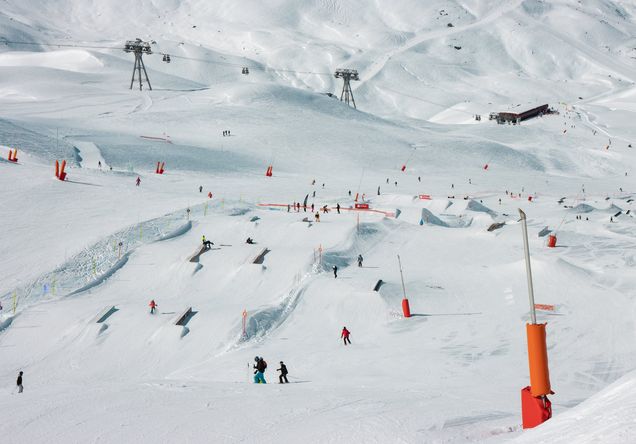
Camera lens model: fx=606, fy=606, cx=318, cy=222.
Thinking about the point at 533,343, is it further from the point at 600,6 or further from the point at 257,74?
the point at 600,6

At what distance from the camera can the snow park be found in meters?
8.84

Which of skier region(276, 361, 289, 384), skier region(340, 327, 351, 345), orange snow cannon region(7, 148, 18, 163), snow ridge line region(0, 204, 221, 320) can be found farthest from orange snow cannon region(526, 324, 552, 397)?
orange snow cannon region(7, 148, 18, 163)

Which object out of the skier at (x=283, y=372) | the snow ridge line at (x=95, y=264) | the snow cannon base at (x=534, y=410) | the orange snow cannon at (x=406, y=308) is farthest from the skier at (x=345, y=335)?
the snow cannon base at (x=534, y=410)

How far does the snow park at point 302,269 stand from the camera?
8.84 metres

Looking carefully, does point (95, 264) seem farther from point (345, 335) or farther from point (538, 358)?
point (538, 358)

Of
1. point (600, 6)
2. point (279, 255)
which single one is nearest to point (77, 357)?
point (279, 255)

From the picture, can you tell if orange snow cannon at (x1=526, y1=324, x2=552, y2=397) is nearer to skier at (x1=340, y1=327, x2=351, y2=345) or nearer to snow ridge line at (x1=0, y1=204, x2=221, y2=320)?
skier at (x1=340, y1=327, x2=351, y2=345)

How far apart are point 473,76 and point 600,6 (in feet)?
257

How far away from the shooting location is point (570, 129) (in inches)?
3671

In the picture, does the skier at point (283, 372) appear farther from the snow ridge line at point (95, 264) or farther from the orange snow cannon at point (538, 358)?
the snow ridge line at point (95, 264)

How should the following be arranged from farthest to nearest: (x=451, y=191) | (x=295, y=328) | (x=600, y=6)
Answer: (x=600, y=6) < (x=451, y=191) < (x=295, y=328)

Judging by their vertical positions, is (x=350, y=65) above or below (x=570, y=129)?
above

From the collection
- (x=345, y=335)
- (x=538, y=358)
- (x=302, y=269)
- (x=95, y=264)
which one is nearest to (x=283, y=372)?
(x=345, y=335)

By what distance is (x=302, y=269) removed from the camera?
90.4 ft
